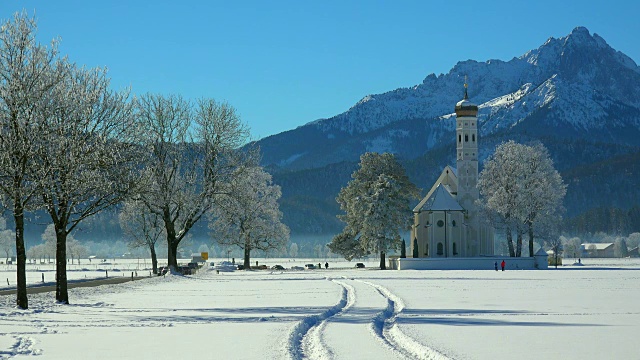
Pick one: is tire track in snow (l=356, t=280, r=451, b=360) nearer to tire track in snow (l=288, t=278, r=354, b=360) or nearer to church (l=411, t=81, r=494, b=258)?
tire track in snow (l=288, t=278, r=354, b=360)

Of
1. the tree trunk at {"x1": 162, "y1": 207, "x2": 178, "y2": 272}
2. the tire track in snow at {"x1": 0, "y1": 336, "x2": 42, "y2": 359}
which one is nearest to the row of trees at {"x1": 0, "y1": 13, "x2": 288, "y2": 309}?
the tire track in snow at {"x1": 0, "y1": 336, "x2": 42, "y2": 359}

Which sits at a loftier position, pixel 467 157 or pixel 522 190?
pixel 467 157

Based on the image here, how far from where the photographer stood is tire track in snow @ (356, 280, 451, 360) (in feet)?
63.0

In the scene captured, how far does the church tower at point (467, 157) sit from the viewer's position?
106 metres

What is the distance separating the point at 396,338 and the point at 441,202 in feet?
271

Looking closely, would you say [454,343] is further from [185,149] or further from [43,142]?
[185,149]

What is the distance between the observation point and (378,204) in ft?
306

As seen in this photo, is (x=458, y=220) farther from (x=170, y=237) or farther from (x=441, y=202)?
(x=170, y=237)

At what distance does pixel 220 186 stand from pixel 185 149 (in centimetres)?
389

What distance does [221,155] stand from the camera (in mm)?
66812

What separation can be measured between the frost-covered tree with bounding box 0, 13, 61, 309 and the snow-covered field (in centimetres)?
423

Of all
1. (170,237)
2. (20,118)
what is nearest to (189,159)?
(170,237)

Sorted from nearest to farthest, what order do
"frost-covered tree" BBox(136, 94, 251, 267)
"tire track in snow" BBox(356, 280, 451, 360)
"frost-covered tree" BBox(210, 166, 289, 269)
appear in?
"tire track in snow" BBox(356, 280, 451, 360) → "frost-covered tree" BBox(136, 94, 251, 267) → "frost-covered tree" BBox(210, 166, 289, 269)

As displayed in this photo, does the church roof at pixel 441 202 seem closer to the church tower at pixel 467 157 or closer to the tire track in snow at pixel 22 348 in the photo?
the church tower at pixel 467 157
